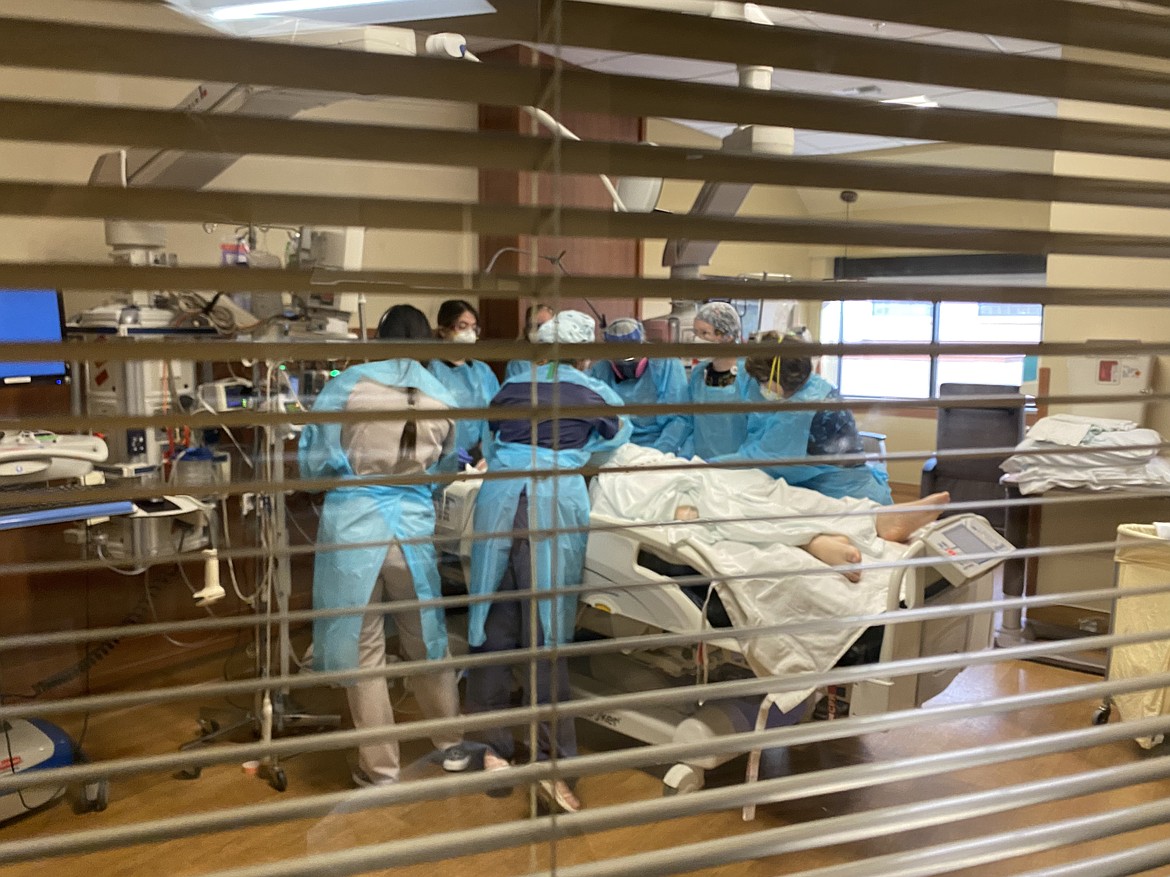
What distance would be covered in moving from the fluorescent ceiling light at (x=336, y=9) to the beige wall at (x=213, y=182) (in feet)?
4.69

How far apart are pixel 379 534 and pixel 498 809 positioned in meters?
0.86

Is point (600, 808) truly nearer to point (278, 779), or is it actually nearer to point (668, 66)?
point (278, 779)

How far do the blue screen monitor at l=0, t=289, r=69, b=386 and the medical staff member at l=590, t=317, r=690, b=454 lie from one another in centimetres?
180

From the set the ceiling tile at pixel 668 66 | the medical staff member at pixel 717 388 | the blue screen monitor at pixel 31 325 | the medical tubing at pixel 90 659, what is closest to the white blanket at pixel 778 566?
the medical staff member at pixel 717 388

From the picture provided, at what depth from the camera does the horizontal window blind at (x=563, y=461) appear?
1.79 feet

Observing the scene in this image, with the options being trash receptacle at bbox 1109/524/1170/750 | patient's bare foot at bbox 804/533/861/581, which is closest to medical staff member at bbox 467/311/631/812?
patient's bare foot at bbox 804/533/861/581

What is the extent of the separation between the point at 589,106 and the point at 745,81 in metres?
1.42

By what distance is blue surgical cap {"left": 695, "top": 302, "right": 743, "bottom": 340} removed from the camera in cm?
285

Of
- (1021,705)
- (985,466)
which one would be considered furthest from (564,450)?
(985,466)

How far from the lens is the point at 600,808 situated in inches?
23.4

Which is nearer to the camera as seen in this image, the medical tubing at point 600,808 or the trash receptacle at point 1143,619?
the medical tubing at point 600,808

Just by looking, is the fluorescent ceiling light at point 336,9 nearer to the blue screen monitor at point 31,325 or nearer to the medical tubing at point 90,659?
the blue screen monitor at point 31,325

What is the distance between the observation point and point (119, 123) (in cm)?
50

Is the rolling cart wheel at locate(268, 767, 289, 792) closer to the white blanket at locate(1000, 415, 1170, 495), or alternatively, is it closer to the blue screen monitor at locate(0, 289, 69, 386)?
the blue screen monitor at locate(0, 289, 69, 386)
